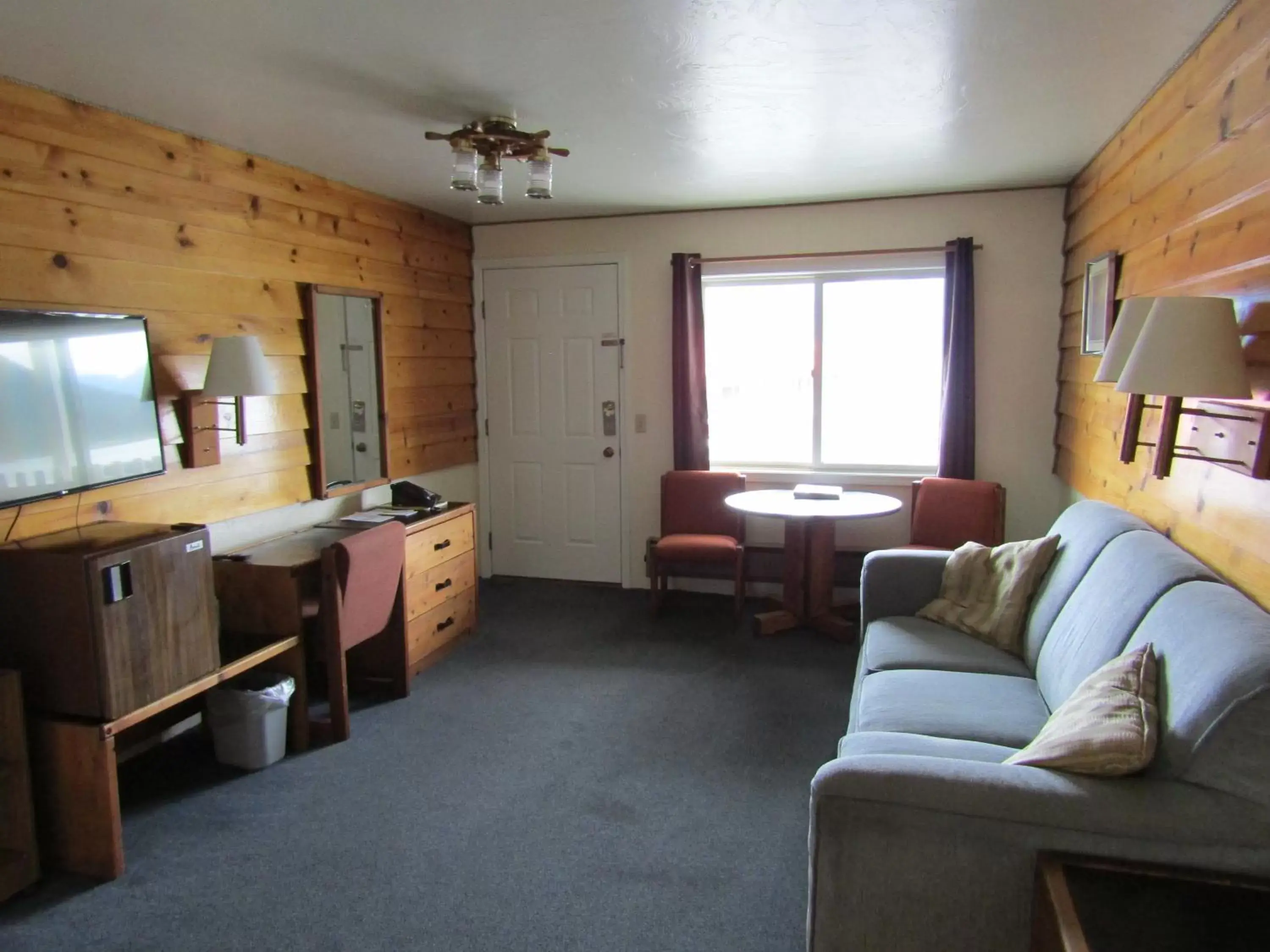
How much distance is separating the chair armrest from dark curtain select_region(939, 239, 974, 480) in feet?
10.0

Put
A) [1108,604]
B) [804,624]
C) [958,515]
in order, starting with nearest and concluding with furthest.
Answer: [1108,604] < [958,515] < [804,624]

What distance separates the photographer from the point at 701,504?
4.77 meters

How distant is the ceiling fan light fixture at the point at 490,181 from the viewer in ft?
9.74

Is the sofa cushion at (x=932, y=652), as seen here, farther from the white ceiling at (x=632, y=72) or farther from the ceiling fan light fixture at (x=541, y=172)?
the ceiling fan light fixture at (x=541, y=172)

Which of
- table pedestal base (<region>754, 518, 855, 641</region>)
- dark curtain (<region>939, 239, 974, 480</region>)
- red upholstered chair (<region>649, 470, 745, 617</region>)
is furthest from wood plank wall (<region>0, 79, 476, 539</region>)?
dark curtain (<region>939, 239, 974, 480</region>)

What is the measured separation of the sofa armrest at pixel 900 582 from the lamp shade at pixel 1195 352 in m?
1.28

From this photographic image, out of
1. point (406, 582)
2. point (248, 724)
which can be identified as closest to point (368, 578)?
point (406, 582)

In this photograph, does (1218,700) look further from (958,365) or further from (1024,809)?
(958,365)

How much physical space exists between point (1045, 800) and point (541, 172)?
2.48 m

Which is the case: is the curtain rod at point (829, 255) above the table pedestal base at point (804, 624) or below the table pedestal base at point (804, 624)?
above

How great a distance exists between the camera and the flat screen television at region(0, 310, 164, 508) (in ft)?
7.86

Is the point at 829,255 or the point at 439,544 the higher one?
the point at 829,255

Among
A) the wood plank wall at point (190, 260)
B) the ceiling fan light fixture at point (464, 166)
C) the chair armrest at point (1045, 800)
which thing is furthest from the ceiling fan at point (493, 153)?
the chair armrest at point (1045, 800)

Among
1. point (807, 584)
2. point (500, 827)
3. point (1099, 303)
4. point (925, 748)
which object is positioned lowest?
point (500, 827)
